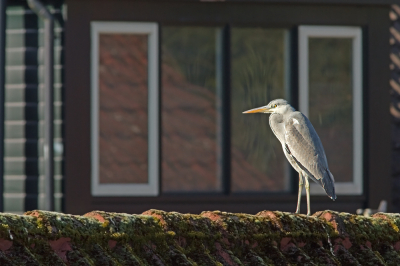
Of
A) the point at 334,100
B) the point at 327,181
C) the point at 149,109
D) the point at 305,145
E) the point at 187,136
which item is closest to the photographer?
the point at 305,145

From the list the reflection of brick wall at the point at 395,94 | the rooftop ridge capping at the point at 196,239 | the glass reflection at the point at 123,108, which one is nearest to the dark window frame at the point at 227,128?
the reflection of brick wall at the point at 395,94

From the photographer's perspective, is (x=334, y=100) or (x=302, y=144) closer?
(x=302, y=144)

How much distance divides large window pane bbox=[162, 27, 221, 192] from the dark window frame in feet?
0.70

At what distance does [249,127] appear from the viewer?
8.78 metres

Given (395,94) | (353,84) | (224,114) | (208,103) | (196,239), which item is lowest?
(196,239)

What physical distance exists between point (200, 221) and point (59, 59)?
554 centimetres

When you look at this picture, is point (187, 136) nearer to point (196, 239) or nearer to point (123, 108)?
point (123, 108)

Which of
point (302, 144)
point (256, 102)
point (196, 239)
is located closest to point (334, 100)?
point (256, 102)

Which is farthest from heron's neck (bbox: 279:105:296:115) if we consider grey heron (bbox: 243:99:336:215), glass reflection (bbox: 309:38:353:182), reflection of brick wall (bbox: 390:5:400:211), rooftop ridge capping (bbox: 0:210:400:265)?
reflection of brick wall (bbox: 390:5:400:211)

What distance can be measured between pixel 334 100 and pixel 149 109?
2105mm

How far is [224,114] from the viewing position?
333 inches

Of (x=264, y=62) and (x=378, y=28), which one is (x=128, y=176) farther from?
(x=378, y=28)

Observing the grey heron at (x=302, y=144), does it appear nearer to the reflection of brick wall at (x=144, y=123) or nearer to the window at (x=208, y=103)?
the window at (x=208, y=103)

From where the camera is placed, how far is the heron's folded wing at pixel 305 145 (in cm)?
477
